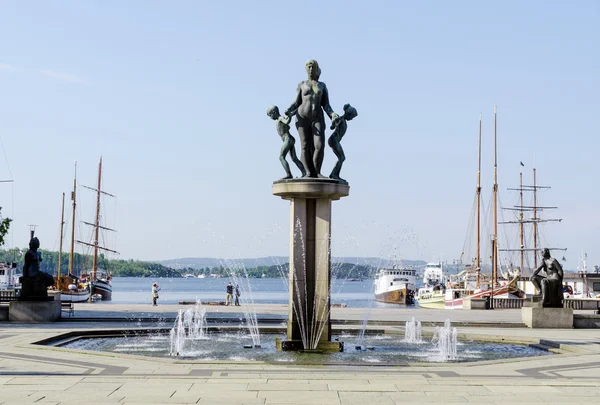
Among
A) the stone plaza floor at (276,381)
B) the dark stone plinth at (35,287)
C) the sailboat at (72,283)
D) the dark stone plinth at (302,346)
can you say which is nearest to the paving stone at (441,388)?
the stone plaza floor at (276,381)

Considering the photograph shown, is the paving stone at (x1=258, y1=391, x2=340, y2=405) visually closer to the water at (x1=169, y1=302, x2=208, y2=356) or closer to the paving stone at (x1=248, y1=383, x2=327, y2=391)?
the paving stone at (x1=248, y1=383, x2=327, y2=391)

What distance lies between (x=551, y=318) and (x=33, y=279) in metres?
17.9

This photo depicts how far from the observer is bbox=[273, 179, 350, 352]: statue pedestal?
815 inches

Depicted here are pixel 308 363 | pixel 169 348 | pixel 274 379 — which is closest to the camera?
pixel 274 379

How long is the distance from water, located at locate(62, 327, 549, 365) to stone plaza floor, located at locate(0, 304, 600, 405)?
1598 mm

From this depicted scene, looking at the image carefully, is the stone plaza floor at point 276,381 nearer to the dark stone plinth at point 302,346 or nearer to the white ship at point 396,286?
the dark stone plinth at point 302,346

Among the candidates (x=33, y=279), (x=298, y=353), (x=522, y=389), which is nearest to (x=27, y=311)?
(x=33, y=279)

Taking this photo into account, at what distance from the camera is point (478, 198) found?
6938 cm

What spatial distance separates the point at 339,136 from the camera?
839 inches

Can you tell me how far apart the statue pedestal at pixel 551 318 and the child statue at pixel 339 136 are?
11470mm

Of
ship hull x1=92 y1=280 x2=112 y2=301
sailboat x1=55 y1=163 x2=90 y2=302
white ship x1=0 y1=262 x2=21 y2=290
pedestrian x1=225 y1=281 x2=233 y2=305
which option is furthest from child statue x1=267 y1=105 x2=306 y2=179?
white ship x1=0 y1=262 x2=21 y2=290

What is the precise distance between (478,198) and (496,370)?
5406 centimetres

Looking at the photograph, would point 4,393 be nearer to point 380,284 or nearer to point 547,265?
point 547,265

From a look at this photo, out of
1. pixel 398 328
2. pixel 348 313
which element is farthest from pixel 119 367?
pixel 348 313
